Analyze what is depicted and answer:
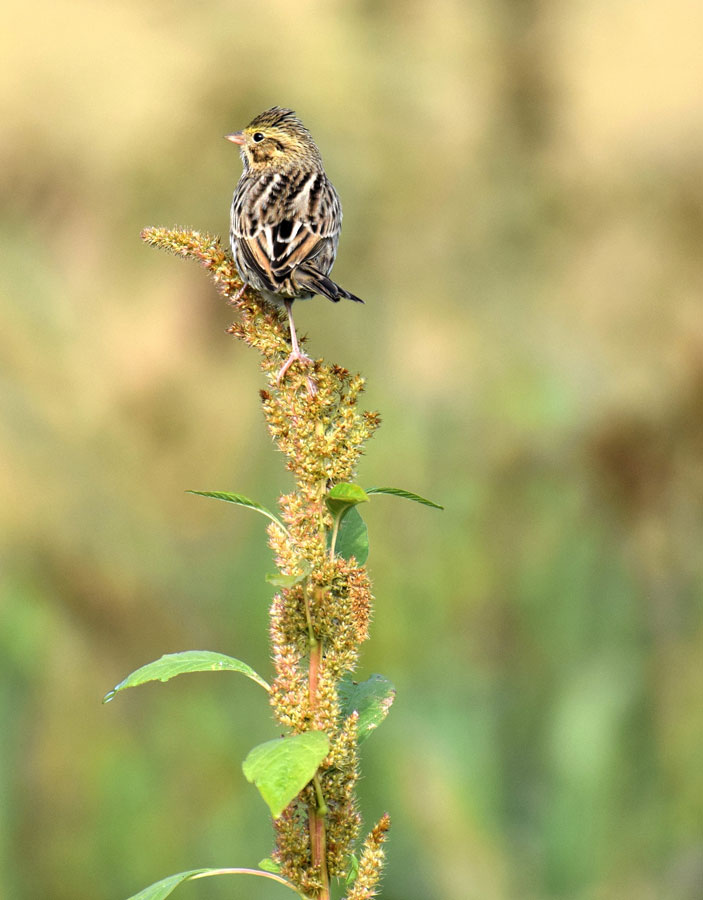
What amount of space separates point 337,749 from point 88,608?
8.17ft

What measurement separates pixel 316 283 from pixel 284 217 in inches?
12.0

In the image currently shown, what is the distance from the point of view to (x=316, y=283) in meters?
1.97

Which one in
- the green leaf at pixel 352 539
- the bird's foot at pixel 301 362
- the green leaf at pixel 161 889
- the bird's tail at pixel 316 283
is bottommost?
the green leaf at pixel 161 889

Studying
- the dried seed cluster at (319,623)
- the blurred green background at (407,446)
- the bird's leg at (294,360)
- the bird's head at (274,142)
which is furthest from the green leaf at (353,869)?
the blurred green background at (407,446)

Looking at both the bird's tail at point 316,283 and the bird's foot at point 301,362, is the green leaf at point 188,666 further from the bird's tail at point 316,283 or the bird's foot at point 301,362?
the bird's tail at point 316,283

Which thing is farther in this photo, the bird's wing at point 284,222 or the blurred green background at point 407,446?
the blurred green background at point 407,446

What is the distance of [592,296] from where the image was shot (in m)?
3.94

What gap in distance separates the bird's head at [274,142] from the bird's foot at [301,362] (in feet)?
4.87

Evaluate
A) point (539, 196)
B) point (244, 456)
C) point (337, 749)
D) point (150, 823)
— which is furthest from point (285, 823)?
point (539, 196)

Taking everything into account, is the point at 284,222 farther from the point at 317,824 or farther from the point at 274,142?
the point at 317,824

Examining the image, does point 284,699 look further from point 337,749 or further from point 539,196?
point 539,196

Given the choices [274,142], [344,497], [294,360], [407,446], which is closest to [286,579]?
[344,497]

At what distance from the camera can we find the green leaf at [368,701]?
1200mm

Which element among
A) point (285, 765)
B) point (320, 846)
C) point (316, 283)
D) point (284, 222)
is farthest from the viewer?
point (284, 222)
